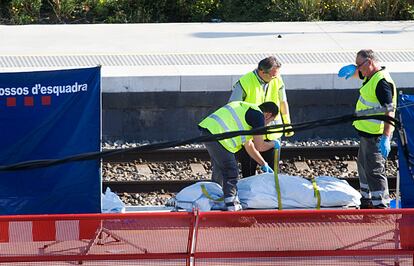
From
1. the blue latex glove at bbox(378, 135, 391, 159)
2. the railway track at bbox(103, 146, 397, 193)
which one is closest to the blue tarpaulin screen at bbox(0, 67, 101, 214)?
→ the blue latex glove at bbox(378, 135, 391, 159)

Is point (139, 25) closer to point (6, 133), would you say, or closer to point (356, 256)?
point (6, 133)

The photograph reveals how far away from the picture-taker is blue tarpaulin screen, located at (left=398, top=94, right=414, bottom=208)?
8695mm

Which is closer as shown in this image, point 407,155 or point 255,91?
point 407,155

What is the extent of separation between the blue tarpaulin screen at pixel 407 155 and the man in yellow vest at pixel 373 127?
1477mm

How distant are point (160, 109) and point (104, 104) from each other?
800mm

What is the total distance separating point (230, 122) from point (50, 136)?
5.98ft

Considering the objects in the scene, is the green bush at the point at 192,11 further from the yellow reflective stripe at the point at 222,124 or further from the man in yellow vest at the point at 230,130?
the yellow reflective stripe at the point at 222,124

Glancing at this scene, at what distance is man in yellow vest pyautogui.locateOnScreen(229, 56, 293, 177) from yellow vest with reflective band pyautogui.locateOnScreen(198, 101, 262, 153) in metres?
0.88

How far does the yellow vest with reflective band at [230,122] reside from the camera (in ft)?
32.6

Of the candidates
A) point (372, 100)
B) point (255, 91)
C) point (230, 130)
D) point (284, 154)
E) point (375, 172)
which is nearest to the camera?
point (230, 130)

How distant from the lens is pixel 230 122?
392 inches

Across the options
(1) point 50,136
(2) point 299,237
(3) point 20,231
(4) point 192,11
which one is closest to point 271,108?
(1) point 50,136

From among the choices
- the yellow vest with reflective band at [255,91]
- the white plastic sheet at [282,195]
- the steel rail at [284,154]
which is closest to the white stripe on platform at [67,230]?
the white plastic sheet at [282,195]

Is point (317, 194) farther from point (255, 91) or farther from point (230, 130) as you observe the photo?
point (255, 91)
